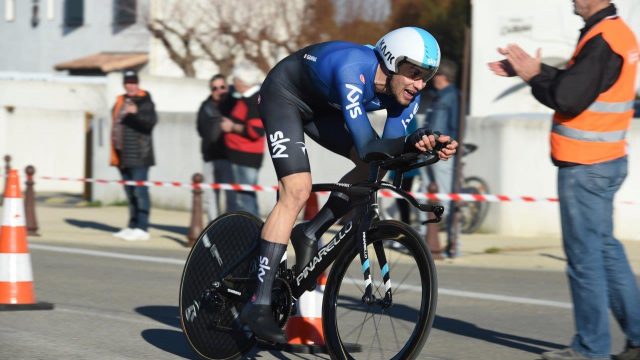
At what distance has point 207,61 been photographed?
3991 cm

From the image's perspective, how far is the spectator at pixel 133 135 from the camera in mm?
14469

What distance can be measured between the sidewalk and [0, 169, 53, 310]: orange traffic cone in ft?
17.0

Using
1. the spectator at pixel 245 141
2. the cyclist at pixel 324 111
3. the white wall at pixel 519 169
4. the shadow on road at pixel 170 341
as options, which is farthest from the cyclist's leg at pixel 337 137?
the white wall at pixel 519 169

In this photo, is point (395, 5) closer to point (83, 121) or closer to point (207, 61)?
point (207, 61)

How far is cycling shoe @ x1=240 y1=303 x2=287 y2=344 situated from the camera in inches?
239

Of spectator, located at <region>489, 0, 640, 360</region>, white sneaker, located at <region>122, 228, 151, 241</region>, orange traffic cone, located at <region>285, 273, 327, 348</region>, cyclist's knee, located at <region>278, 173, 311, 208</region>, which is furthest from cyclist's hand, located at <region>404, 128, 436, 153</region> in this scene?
white sneaker, located at <region>122, 228, 151, 241</region>

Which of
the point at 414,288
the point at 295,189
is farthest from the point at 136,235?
the point at 414,288

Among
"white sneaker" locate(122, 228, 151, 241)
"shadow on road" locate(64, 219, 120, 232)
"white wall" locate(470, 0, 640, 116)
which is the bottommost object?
"shadow on road" locate(64, 219, 120, 232)

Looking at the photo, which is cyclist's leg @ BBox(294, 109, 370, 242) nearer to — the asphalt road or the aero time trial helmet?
the aero time trial helmet

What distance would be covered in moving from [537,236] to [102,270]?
6547 mm

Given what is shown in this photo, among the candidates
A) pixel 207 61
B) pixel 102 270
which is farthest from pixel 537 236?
pixel 207 61

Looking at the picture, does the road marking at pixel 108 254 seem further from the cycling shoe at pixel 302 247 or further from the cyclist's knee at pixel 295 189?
the cyclist's knee at pixel 295 189

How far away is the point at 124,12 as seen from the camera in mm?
44281

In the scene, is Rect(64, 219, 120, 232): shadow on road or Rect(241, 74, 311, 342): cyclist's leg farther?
Rect(64, 219, 120, 232): shadow on road
